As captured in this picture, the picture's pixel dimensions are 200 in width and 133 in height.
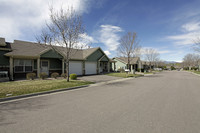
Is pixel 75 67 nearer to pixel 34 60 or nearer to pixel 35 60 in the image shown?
pixel 35 60

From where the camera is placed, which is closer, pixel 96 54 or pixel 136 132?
pixel 136 132

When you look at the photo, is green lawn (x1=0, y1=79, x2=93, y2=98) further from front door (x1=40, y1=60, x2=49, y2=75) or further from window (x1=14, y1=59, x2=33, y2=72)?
front door (x1=40, y1=60, x2=49, y2=75)

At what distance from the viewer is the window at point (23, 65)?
13.8 meters

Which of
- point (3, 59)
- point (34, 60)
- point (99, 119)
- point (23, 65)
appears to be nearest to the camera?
point (99, 119)

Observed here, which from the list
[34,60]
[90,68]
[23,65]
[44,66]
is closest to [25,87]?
[23,65]

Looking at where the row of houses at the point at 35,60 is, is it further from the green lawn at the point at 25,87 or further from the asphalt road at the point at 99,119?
the asphalt road at the point at 99,119

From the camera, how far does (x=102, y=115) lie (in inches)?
162

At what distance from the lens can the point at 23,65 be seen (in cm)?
1431

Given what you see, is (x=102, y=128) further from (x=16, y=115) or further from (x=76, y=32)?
(x=76, y=32)

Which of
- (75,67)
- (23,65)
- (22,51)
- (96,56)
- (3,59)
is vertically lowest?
(75,67)

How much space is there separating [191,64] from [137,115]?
81.1 meters

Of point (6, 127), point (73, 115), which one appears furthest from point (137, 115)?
point (6, 127)

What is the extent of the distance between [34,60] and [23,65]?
59.2 inches

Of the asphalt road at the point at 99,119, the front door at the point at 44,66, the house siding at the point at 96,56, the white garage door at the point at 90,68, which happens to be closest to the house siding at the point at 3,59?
the front door at the point at 44,66
